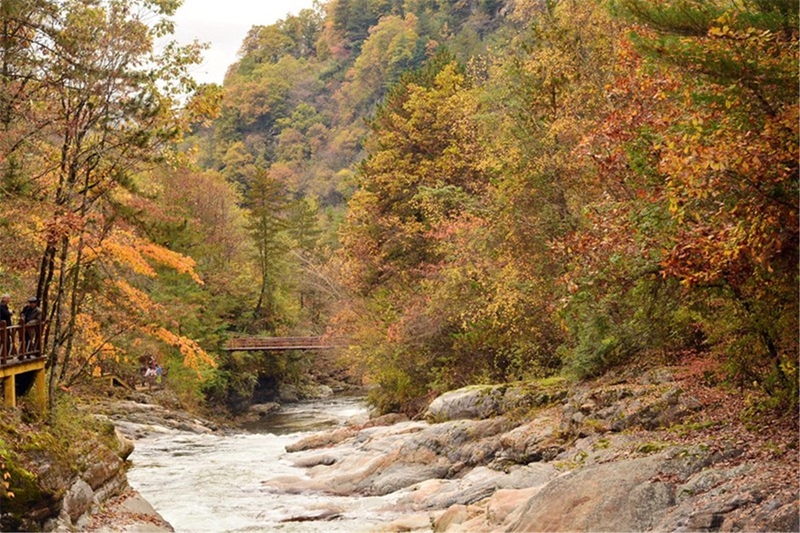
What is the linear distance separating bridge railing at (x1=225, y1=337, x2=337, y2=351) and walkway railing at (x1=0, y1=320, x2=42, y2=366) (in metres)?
28.3

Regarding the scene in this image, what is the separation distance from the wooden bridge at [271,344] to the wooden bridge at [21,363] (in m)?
28.1

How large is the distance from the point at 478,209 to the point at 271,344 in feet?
73.5

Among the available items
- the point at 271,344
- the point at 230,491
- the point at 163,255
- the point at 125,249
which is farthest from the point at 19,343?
the point at 271,344

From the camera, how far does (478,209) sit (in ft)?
86.8

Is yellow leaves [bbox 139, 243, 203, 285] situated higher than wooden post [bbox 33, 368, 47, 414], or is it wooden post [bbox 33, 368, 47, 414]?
yellow leaves [bbox 139, 243, 203, 285]

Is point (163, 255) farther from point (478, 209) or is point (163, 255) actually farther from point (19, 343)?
point (478, 209)

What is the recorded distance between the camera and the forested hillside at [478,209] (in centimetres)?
906

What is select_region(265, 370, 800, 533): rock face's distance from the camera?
31.1ft


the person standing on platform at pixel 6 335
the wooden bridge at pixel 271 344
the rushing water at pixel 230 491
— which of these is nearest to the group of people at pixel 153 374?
the wooden bridge at pixel 271 344

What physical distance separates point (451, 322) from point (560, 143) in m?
7.02

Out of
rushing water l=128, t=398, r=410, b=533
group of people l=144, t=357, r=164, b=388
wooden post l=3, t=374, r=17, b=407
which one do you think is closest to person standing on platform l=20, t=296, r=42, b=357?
wooden post l=3, t=374, r=17, b=407

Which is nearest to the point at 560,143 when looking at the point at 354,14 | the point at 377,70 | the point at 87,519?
the point at 87,519

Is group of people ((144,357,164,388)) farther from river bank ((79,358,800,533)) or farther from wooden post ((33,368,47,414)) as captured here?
wooden post ((33,368,47,414))

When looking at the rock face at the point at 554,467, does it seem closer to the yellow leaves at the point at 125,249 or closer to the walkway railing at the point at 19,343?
the yellow leaves at the point at 125,249
